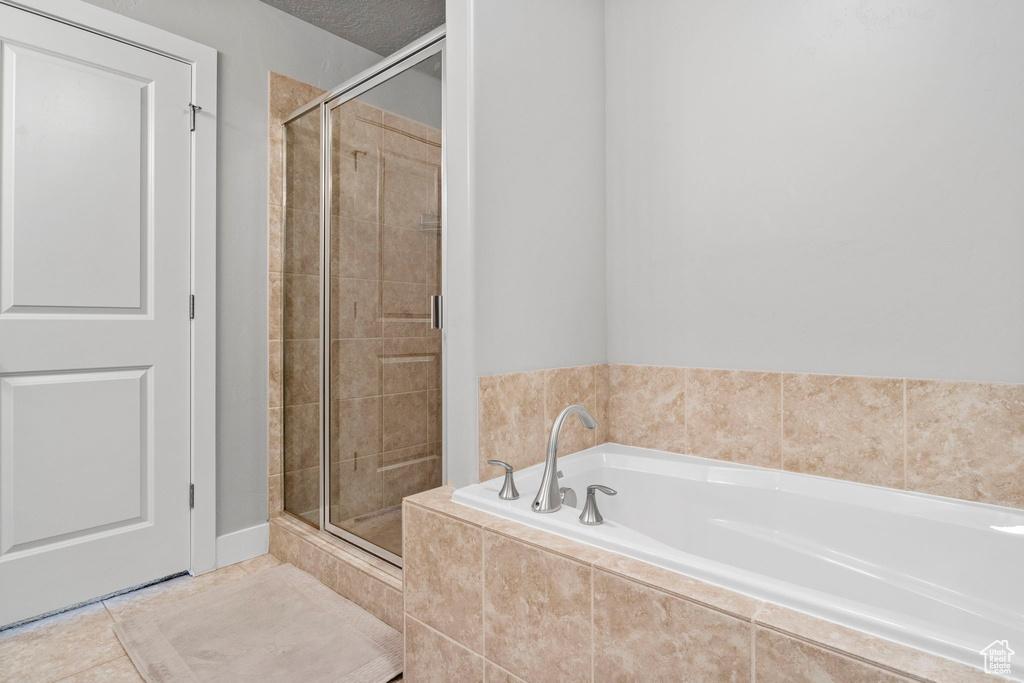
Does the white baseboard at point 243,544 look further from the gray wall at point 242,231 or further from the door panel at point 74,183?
the door panel at point 74,183

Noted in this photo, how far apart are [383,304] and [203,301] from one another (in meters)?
0.78

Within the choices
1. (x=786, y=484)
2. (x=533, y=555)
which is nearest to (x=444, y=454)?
(x=533, y=555)

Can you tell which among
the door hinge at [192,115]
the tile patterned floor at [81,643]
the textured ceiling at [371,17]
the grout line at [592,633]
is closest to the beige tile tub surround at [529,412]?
the grout line at [592,633]

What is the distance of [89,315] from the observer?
1.81 m

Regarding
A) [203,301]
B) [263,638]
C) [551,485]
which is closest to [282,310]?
[203,301]

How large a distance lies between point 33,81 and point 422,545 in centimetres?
191

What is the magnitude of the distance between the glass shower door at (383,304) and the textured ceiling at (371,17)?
1.84 ft

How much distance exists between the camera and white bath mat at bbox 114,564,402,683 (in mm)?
1439

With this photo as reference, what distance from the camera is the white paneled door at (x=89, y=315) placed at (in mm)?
1671

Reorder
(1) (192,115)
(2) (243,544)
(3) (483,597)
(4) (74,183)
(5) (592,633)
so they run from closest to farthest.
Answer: (5) (592,633)
(3) (483,597)
(4) (74,183)
(1) (192,115)
(2) (243,544)

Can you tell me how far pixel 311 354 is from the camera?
2.17m

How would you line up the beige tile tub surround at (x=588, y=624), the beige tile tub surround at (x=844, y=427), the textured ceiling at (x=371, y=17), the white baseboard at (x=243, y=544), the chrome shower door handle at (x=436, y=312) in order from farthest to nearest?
the textured ceiling at (x=371, y=17) < the white baseboard at (x=243, y=544) < the chrome shower door handle at (x=436, y=312) < the beige tile tub surround at (x=844, y=427) < the beige tile tub surround at (x=588, y=624)

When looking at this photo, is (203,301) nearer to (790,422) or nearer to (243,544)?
(243,544)

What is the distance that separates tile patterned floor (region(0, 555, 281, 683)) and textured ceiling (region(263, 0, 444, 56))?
2389mm
